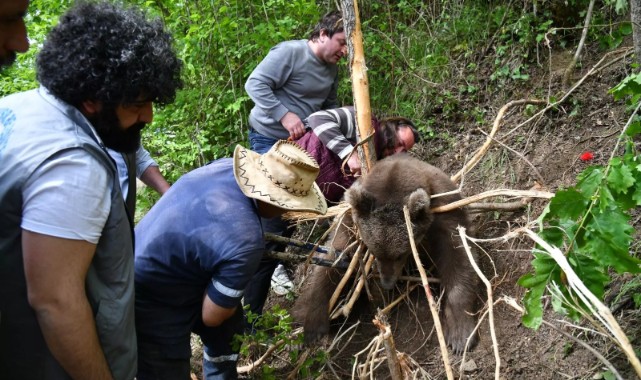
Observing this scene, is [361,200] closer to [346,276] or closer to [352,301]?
[346,276]

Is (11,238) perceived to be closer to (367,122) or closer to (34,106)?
(34,106)

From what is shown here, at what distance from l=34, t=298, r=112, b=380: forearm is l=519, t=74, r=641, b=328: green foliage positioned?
2096mm

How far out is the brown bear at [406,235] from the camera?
550cm

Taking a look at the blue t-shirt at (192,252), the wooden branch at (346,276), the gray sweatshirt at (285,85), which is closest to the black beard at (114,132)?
the blue t-shirt at (192,252)

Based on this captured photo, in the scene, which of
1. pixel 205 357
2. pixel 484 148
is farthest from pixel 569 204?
pixel 205 357

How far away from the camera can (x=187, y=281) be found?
4.02 m

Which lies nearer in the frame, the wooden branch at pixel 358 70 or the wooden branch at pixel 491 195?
the wooden branch at pixel 491 195

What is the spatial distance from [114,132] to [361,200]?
2839 millimetres

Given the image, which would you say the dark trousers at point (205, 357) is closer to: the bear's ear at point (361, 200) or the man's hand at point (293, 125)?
the bear's ear at point (361, 200)

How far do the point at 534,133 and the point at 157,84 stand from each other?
4.81 m

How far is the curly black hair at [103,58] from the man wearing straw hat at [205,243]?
0.98 meters

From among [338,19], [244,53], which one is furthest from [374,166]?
[244,53]

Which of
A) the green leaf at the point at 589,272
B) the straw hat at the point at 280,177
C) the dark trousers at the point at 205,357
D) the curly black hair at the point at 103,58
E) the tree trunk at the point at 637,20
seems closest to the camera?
the curly black hair at the point at 103,58

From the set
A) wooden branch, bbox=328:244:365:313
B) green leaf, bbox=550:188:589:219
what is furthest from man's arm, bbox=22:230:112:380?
wooden branch, bbox=328:244:365:313
